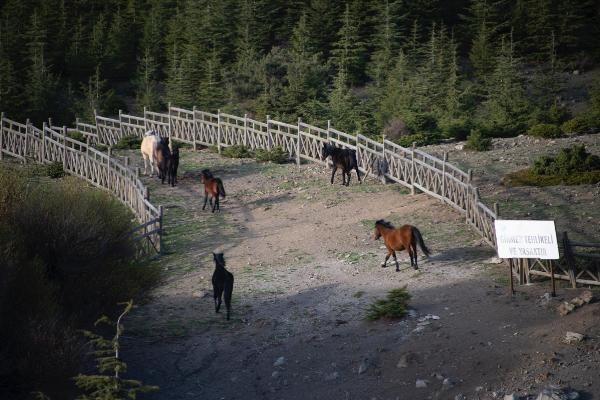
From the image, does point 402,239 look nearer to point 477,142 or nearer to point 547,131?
point 477,142

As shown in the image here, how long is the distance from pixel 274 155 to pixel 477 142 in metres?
7.17

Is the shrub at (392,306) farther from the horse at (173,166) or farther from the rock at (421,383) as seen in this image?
the horse at (173,166)

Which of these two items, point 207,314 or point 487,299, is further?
point 207,314

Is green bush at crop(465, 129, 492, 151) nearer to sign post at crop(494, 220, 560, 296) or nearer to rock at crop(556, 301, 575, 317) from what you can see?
sign post at crop(494, 220, 560, 296)

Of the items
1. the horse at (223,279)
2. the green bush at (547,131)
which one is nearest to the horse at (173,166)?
the horse at (223,279)

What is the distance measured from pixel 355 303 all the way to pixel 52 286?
5728 mm

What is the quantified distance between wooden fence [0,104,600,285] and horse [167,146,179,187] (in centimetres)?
179

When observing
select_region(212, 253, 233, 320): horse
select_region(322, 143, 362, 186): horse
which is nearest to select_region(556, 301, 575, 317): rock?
select_region(212, 253, 233, 320): horse

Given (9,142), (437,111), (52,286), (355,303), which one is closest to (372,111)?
(437,111)

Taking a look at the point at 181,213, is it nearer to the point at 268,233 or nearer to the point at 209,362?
the point at 268,233

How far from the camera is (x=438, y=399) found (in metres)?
12.9

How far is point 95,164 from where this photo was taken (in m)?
29.4

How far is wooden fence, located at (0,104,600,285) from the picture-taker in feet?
67.1

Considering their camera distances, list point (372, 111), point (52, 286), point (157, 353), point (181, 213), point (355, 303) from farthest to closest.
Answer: point (372, 111)
point (181, 213)
point (355, 303)
point (157, 353)
point (52, 286)
